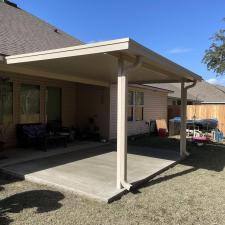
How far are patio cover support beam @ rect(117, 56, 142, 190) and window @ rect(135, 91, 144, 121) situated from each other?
889cm

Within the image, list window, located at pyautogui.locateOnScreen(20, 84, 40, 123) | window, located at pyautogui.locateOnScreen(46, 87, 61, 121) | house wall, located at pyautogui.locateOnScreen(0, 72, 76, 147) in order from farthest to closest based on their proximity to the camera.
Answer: window, located at pyautogui.locateOnScreen(46, 87, 61, 121) < window, located at pyautogui.locateOnScreen(20, 84, 40, 123) < house wall, located at pyautogui.locateOnScreen(0, 72, 76, 147)

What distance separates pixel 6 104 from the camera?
859 cm

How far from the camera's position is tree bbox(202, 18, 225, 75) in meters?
26.0

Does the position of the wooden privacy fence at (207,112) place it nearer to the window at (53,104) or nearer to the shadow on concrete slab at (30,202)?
the window at (53,104)

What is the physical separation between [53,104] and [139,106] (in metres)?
5.21

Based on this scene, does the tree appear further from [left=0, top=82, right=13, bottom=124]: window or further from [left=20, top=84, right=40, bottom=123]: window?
[left=0, top=82, right=13, bottom=124]: window

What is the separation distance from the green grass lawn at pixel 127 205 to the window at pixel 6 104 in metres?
3.16

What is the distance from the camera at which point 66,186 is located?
198 inches

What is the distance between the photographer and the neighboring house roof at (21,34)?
7.69m

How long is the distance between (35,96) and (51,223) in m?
6.63

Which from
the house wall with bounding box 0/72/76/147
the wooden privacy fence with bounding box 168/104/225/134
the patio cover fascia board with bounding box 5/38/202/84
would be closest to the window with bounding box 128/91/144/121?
the house wall with bounding box 0/72/76/147

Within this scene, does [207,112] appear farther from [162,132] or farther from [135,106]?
[135,106]

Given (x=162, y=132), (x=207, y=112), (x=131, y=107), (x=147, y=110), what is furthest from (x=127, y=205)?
(x=207, y=112)

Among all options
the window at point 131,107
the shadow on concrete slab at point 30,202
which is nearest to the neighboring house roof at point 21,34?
the shadow on concrete slab at point 30,202
